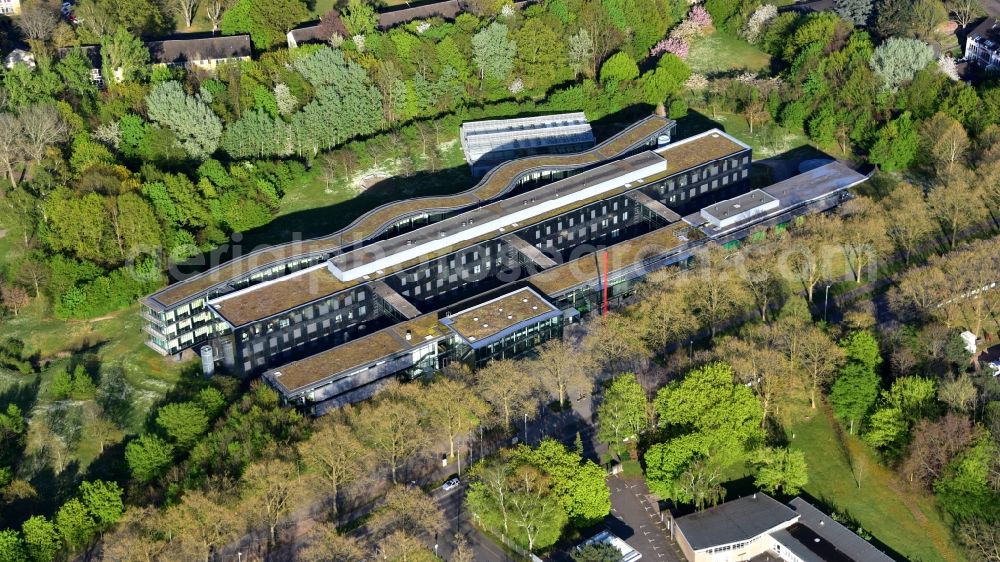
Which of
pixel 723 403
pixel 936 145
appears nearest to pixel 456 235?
pixel 723 403

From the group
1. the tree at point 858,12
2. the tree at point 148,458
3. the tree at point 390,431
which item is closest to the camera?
the tree at point 390,431

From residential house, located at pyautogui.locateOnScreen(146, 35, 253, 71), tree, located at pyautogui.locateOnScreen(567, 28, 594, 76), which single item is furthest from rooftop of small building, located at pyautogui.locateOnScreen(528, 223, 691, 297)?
residential house, located at pyautogui.locateOnScreen(146, 35, 253, 71)

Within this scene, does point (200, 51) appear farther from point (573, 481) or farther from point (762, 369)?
point (573, 481)

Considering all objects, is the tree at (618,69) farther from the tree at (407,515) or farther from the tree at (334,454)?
the tree at (407,515)

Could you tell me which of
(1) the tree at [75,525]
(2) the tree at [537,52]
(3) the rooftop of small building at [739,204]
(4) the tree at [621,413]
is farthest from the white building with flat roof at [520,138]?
(1) the tree at [75,525]

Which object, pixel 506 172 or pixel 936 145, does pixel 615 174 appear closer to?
pixel 506 172
